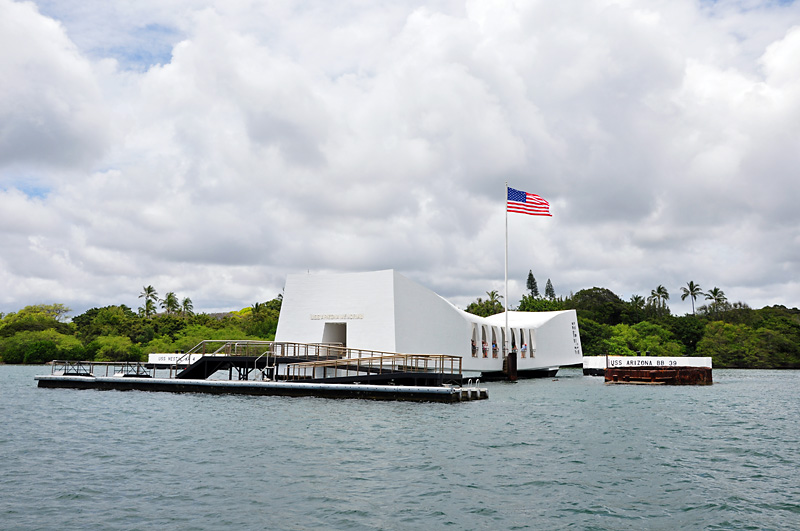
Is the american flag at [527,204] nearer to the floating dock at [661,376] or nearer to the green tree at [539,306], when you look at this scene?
the floating dock at [661,376]

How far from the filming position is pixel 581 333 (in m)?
82.5

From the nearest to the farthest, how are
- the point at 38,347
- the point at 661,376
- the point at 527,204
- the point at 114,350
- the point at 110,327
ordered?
the point at 527,204 → the point at 661,376 → the point at 114,350 → the point at 38,347 → the point at 110,327

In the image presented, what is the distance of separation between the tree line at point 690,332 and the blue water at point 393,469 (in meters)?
49.0

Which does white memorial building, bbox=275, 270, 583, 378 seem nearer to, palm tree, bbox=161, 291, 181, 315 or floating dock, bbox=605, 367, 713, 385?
floating dock, bbox=605, 367, 713, 385

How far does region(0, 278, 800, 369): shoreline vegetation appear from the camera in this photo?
245 ft

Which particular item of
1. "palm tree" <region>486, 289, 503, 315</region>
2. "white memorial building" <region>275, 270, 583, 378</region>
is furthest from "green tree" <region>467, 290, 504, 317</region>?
"white memorial building" <region>275, 270, 583, 378</region>

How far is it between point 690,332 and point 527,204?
178ft

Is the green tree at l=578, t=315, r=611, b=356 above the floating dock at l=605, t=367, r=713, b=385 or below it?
above

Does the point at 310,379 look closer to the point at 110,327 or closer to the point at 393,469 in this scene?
the point at 393,469

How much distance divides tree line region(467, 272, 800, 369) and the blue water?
161 feet

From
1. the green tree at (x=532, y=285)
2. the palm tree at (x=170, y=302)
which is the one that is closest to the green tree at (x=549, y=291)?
the green tree at (x=532, y=285)

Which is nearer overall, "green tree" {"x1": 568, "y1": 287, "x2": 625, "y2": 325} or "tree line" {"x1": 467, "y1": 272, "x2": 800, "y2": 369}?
"tree line" {"x1": 467, "y1": 272, "x2": 800, "y2": 369}

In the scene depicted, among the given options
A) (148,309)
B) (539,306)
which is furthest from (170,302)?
(539,306)

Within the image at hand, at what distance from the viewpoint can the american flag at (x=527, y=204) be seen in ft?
126
